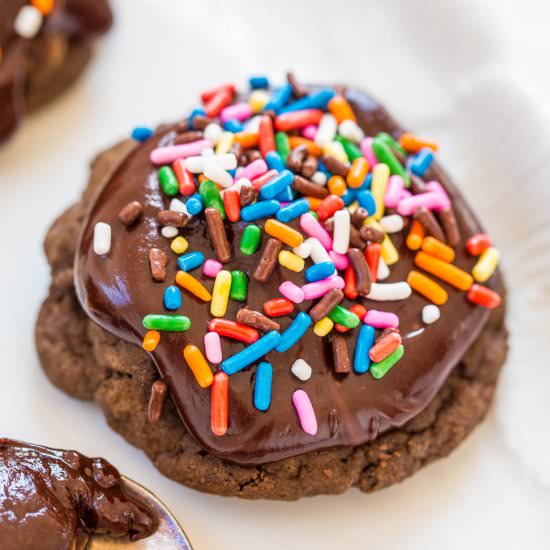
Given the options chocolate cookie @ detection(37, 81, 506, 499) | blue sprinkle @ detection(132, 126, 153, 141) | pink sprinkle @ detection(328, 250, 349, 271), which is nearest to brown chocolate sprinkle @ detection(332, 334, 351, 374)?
chocolate cookie @ detection(37, 81, 506, 499)

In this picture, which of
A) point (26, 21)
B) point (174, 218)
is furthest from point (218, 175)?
point (26, 21)

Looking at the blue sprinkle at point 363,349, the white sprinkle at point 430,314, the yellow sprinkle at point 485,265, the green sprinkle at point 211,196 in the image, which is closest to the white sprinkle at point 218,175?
the green sprinkle at point 211,196

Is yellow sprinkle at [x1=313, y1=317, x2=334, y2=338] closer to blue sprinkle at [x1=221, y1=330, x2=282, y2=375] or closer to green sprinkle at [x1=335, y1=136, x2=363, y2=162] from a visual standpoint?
blue sprinkle at [x1=221, y1=330, x2=282, y2=375]

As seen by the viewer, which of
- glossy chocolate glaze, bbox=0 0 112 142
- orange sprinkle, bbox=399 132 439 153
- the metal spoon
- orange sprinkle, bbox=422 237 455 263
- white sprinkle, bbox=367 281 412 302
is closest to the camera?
the metal spoon

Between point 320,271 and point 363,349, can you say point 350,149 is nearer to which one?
point 320,271

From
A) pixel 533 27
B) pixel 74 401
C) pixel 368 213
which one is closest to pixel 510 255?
pixel 368 213

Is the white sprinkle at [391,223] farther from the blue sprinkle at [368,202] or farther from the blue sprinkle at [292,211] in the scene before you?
the blue sprinkle at [292,211]
